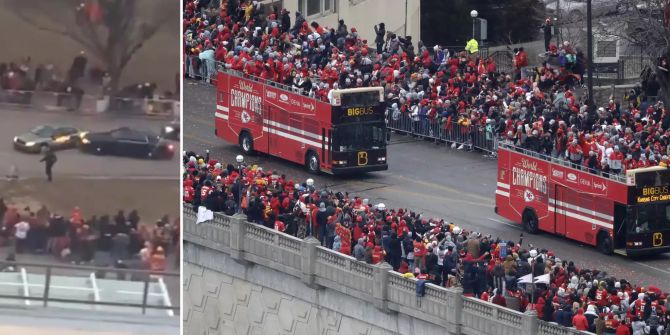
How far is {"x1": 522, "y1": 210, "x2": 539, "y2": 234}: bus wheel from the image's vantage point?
50.6 meters

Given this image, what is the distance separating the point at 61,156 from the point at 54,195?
0.31 meters

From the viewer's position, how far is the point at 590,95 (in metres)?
57.8

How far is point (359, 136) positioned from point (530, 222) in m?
7.00

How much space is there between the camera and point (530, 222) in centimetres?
5084

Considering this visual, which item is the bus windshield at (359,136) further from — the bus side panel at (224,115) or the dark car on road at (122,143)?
the dark car on road at (122,143)

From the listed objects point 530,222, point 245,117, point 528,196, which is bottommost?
point 530,222

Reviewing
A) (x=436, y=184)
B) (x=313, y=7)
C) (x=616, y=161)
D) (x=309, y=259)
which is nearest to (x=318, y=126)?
(x=436, y=184)

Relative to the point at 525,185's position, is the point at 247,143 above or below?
above

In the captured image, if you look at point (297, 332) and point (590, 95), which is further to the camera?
point (590, 95)

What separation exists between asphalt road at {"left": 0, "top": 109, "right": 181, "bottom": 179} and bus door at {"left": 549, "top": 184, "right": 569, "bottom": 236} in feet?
116

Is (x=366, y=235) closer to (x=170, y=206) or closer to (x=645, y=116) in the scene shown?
(x=645, y=116)

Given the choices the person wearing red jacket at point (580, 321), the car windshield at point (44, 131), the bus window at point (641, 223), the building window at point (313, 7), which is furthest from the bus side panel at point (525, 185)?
the car windshield at point (44, 131)

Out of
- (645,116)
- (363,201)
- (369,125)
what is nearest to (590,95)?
(645,116)

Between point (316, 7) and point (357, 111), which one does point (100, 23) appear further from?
point (316, 7)
